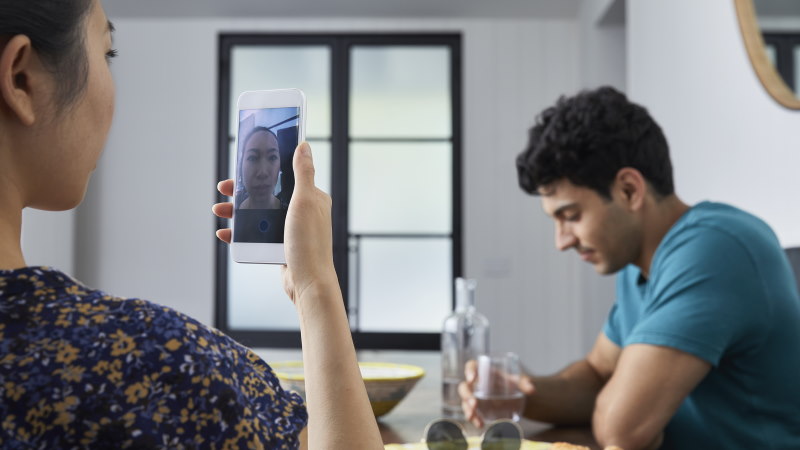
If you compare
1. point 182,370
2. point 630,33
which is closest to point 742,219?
point 182,370

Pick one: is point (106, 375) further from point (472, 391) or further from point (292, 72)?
point (292, 72)

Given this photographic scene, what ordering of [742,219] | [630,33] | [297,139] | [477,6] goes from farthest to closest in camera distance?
[477,6] < [630,33] < [742,219] < [297,139]

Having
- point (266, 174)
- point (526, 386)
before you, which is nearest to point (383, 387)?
point (526, 386)

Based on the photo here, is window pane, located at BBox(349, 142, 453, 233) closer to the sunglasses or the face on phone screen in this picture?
the sunglasses

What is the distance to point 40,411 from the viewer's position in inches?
19.9

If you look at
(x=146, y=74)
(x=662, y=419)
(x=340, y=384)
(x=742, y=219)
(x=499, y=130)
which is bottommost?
(x=662, y=419)

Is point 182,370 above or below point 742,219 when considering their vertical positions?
below

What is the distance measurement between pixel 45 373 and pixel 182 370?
0.08 metres

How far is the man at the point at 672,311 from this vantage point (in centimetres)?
150

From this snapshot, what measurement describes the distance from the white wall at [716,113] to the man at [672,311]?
51 cm

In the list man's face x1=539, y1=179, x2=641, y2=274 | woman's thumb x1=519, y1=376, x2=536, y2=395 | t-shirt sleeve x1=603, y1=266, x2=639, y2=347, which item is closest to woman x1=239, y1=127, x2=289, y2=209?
woman's thumb x1=519, y1=376, x2=536, y2=395

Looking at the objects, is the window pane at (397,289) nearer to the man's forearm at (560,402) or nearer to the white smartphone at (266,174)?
the man's forearm at (560,402)

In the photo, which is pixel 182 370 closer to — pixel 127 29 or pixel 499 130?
pixel 499 130

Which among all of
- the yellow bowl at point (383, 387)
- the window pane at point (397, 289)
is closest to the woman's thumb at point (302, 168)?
the yellow bowl at point (383, 387)
